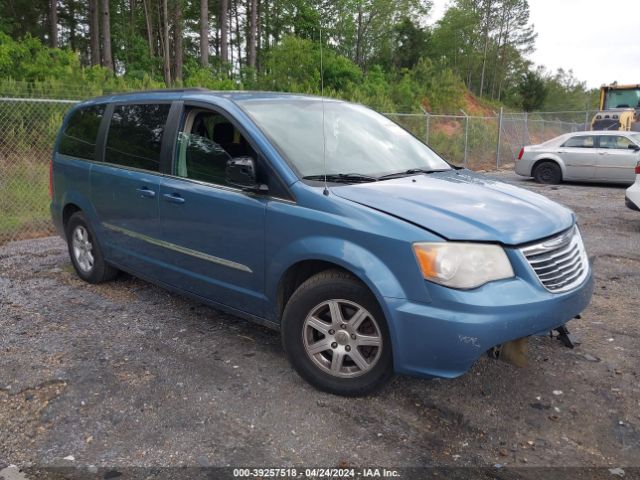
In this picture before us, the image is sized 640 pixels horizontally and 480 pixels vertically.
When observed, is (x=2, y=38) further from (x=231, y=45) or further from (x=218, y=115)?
(x=231, y=45)

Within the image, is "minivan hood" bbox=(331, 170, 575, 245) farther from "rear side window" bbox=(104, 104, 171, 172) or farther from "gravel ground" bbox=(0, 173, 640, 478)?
"rear side window" bbox=(104, 104, 171, 172)

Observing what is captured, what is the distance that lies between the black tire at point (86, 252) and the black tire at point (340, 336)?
2.60 meters

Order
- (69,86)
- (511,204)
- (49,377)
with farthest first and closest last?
(69,86) → (49,377) → (511,204)

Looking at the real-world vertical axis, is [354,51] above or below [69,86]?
above

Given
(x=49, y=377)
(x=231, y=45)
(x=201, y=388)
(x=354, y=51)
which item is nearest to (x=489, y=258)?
(x=201, y=388)

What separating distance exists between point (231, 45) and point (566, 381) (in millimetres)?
45873

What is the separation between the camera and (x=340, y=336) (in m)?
3.06

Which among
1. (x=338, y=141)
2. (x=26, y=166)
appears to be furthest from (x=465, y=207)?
(x=26, y=166)

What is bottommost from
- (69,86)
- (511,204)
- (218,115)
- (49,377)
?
(49,377)

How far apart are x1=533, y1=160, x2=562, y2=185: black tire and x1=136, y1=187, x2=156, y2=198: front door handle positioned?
40.2 feet

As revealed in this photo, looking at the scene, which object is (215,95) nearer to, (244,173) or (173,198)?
(173,198)

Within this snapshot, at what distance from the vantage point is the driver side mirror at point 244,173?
325 centimetres

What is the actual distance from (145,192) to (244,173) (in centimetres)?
127

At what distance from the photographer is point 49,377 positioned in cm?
341
